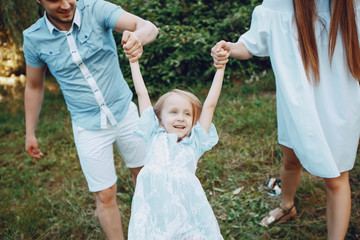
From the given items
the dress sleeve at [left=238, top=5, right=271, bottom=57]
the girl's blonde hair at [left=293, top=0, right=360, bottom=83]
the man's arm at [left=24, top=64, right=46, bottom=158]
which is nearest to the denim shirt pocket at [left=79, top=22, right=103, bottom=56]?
the man's arm at [left=24, top=64, right=46, bottom=158]

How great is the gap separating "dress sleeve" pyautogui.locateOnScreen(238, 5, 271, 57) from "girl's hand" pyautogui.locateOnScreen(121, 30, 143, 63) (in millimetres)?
639

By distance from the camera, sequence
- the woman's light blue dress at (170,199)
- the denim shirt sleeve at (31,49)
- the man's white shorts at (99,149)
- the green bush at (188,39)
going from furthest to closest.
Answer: the green bush at (188,39), the man's white shorts at (99,149), the denim shirt sleeve at (31,49), the woman's light blue dress at (170,199)

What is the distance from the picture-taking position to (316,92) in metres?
1.84

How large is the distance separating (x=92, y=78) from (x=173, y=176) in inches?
33.9

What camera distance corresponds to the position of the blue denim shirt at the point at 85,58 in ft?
6.70

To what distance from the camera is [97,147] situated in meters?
2.20

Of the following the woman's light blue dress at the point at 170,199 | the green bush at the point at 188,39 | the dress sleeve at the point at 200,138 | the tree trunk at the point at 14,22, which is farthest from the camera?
the green bush at the point at 188,39

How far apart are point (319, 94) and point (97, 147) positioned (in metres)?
1.37

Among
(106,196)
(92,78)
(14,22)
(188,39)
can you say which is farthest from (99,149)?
(14,22)

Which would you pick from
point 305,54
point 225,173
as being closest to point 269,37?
point 305,54

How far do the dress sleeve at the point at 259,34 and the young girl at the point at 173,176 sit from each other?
0.92 feet

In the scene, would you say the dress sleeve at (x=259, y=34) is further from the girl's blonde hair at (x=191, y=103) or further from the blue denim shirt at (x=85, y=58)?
the blue denim shirt at (x=85, y=58)

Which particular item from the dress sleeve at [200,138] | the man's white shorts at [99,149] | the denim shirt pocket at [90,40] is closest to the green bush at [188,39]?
the man's white shorts at [99,149]

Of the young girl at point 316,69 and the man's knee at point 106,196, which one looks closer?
the young girl at point 316,69
